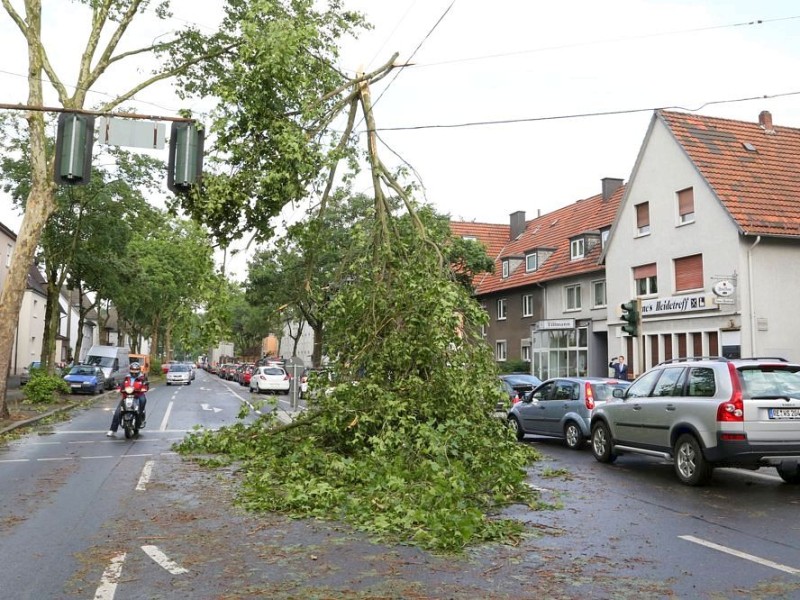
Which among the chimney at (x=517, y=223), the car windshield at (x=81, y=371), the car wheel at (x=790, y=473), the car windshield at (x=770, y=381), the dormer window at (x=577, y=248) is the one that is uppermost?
the chimney at (x=517, y=223)

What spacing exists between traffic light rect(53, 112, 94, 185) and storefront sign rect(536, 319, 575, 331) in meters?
27.2

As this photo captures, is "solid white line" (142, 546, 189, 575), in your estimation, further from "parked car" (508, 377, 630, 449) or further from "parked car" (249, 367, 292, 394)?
"parked car" (249, 367, 292, 394)

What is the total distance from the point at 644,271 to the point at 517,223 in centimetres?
1895

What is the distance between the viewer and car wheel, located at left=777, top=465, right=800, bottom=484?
10070mm

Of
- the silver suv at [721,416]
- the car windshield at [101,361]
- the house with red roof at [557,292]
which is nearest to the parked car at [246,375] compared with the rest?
the car windshield at [101,361]

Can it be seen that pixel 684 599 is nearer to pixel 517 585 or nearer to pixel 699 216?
pixel 517 585

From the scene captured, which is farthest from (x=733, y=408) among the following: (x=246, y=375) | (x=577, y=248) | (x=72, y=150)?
(x=246, y=375)

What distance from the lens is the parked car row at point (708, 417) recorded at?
9.00 meters

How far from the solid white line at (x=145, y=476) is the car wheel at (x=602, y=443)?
24.0 ft

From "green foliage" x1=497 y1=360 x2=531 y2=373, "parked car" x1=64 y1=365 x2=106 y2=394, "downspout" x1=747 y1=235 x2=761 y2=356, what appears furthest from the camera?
"green foliage" x1=497 y1=360 x2=531 y2=373

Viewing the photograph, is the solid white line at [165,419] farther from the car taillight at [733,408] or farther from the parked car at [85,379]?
the car taillight at [733,408]

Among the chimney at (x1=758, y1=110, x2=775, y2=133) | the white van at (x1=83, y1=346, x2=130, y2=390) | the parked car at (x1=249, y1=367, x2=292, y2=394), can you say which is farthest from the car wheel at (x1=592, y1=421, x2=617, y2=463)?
the white van at (x1=83, y1=346, x2=130, y2=390)

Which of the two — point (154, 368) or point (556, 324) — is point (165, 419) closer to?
point (556, 324)

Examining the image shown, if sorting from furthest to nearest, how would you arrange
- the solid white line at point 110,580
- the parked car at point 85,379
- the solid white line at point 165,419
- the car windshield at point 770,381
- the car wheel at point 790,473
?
the parked car at point 85,379 < the solid white line at point 165,419 < the car wheel at point 790,473 < the car windshield at point 770,381 < the solid white line at point 110,580
